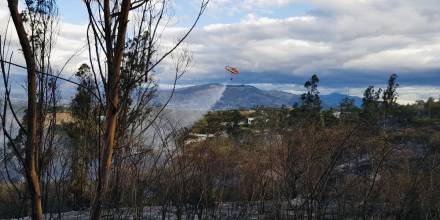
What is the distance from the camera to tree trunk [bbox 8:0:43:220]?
1798mm

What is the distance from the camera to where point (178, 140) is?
27.4 ft

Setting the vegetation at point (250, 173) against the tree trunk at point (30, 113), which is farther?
the vegetation at point (250, 173)

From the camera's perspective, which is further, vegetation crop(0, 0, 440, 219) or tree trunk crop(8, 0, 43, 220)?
vegetation crop(0, 0, 440, 219)

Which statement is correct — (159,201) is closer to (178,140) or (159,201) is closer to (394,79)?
(178,140)

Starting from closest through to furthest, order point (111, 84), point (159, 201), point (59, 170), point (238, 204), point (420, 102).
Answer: point (111, 84) < point (59, 170) < point (159, 201) < point (238, 204) < point (420, 102)

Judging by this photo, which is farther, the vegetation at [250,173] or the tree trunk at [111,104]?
the vegetation at [250,173]

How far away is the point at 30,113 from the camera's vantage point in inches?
71.9

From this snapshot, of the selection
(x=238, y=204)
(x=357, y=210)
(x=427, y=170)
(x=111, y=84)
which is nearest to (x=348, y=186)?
(x=357, y=210)

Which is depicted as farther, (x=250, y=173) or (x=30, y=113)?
(x=250, y=173)

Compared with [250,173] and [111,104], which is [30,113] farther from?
[250,173]

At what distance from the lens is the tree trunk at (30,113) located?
1798 millimetres

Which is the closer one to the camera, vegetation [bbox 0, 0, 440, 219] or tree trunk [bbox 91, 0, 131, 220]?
tree trunk [bbox 91, 0, 131, 220]

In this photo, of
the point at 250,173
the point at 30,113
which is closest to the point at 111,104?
the point at 30,113

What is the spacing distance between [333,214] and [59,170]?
4529 mm
